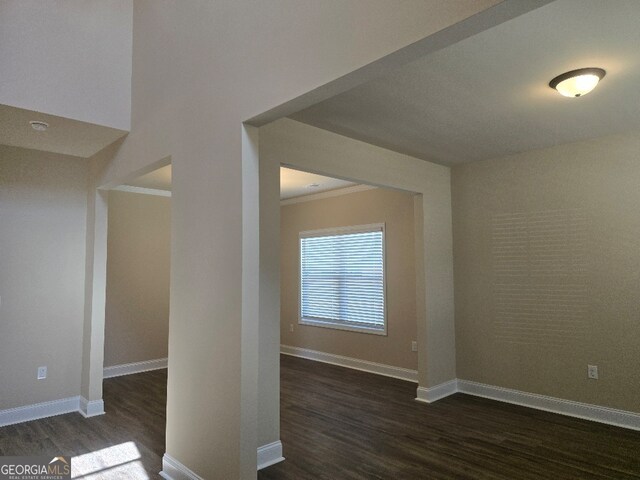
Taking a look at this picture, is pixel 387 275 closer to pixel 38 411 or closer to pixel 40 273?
pixel 40 273

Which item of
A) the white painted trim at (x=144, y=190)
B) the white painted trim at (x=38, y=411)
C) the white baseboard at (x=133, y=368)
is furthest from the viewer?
the white painted trim at (x=144, y=190)

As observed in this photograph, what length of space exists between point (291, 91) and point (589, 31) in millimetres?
1612

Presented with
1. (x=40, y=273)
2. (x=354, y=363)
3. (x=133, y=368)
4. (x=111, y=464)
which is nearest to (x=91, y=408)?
(x=111, y=464)

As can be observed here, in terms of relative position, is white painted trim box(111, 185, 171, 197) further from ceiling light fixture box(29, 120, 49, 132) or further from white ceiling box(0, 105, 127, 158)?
ceiling light fixture box(29, 120, 49, 132)

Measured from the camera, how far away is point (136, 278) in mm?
5855

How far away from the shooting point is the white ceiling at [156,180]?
4902 millimetres

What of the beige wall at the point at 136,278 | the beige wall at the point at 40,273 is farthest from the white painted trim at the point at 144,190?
the beige wall at the point at 40,273

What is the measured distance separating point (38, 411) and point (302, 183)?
12.8ft

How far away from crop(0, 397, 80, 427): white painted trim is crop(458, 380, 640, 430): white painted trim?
4165 mm

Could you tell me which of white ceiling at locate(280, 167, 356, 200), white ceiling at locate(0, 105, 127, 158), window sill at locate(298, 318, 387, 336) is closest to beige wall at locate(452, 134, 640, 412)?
window sill at locate(298, 318, 387, 336)

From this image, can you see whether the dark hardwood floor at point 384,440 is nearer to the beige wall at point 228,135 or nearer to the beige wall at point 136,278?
the beige wall at point 228,135

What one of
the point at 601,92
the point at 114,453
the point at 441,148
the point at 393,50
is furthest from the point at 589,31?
the point at 114,453

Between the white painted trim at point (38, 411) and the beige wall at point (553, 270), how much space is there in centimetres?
418

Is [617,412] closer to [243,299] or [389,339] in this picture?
[389,339]
